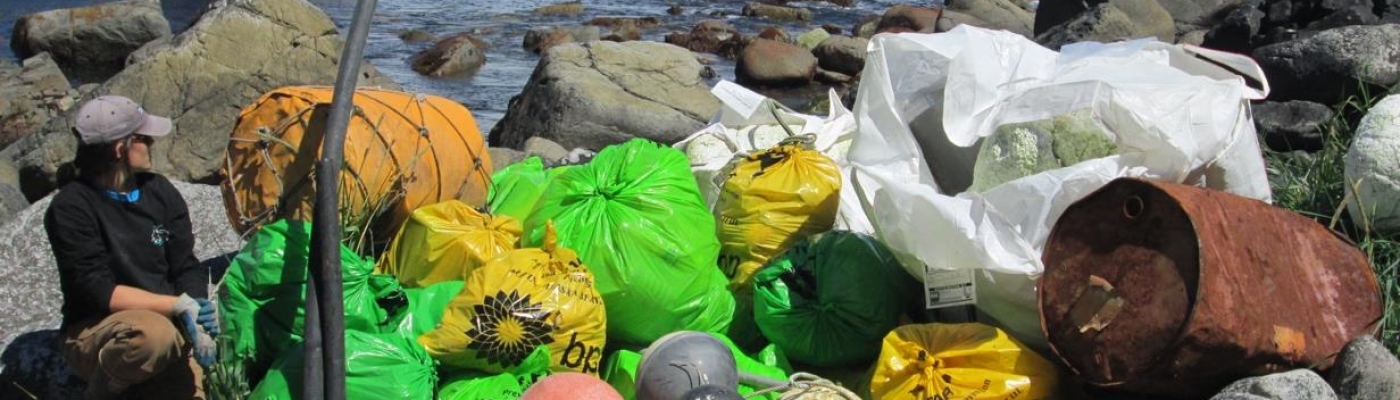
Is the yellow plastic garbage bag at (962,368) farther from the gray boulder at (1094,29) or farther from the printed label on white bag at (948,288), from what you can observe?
the gray boulder at (1094,29)

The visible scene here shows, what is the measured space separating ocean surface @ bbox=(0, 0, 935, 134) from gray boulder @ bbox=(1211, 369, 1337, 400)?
1029 centimetres

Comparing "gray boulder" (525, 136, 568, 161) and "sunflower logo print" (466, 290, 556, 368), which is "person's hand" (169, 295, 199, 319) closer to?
"sunflower logo print" (466, 290, 556, 368)

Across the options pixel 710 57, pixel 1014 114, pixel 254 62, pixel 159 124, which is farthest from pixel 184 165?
pixel 710 57

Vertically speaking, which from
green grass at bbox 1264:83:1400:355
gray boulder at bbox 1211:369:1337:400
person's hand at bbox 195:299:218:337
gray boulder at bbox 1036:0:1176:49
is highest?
person's hand at bbox 195:299:218:337

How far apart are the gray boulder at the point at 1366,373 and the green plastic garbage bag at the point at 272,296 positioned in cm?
251

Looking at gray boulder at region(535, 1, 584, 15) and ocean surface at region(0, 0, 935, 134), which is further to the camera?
gray boulder at region(535, 1, 584, 15)

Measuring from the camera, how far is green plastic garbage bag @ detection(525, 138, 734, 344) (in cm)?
395

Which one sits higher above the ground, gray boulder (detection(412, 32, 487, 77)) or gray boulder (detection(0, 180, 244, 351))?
gray boulder (detection(0, 180, 244, 351))

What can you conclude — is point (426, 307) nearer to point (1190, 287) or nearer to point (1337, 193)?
point (1190, 287)

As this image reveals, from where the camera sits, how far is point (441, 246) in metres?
3.99

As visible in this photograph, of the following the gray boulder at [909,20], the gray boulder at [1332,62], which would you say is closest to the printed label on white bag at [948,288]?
the gray boulder at [1332,62]

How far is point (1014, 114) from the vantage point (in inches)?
153

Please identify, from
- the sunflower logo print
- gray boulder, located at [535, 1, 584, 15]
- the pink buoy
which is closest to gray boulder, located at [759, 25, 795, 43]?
gray boulder, located at [535, 1, 584, 15]

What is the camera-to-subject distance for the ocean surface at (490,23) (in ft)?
49.1
